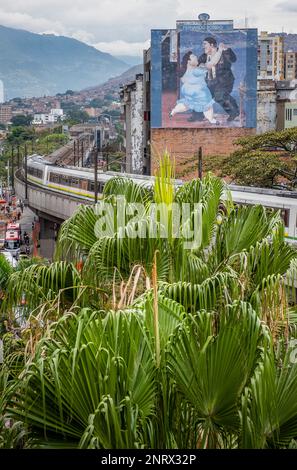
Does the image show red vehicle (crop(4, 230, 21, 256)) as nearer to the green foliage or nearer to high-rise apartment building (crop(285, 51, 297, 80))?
the green foliage

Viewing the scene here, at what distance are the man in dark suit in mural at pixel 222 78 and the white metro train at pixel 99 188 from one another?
349 inches

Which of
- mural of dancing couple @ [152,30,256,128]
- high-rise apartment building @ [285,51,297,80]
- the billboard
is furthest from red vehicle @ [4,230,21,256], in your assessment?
high-rise apartment building @ [285,51,297,80]

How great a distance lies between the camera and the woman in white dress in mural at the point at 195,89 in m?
40.8

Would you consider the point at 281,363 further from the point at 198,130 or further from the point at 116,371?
the point at 198,130

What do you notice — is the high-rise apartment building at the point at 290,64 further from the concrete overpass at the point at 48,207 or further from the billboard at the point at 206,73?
the concrete overpass at the point at 48,207

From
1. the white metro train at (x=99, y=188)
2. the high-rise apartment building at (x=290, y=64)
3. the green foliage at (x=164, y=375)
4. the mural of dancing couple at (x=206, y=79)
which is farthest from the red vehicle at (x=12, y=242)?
the high-rise apartment building at (x=290, y=64)

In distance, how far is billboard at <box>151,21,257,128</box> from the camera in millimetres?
40719

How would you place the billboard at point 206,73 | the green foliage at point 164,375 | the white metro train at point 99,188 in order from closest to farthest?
the green foliage at point 164,375 < the white metro train at point 99,188 < the billboard at point 206,73

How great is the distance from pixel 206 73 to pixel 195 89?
948 mm

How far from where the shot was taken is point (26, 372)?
A: 3.66m

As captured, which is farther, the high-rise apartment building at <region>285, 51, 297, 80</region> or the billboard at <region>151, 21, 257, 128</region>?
the high-rise apartment building at <region>285, 51, 297, 80</region>

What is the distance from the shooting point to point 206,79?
135 feet
